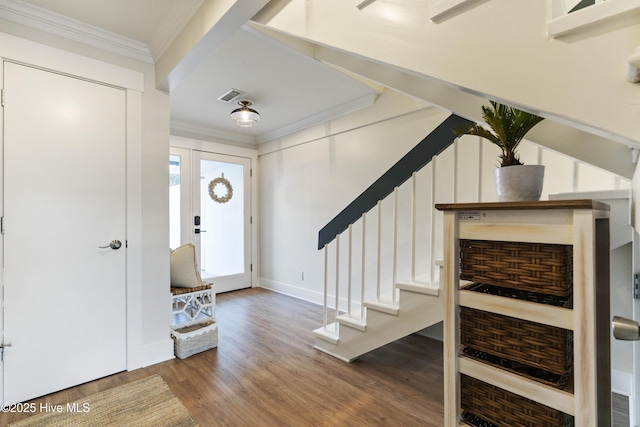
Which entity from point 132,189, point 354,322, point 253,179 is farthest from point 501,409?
point 253,179

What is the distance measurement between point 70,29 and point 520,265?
2858 mm

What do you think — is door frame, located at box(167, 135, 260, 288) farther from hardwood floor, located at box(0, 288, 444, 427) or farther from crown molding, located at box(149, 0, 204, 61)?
crown molding, located at box(149, 0, 204, 61)

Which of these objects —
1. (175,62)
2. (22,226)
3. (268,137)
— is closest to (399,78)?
(175,62)

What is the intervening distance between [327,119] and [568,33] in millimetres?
3087

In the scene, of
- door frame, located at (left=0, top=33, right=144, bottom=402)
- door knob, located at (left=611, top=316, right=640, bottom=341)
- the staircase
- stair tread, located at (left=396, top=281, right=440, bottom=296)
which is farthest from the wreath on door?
door knob, located at (left=611, top=316, right=640, bottom=341)

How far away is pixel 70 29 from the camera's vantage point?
1905 millimetres

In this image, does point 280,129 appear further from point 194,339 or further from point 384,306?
point 384,306

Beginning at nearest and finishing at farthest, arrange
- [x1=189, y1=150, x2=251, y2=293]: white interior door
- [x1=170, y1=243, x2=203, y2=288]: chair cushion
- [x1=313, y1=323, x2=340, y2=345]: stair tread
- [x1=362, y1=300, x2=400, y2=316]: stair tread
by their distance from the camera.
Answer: [x1=362, y1=300, x2=400, y2=316]: stair tread → [x1=313, y1=323, x2=340, y2=345]: stair tread → [x1=170, y1=243, x2=203, y2=288]: chair cushion → [x1=189, y1=150, x2=251, y2=293]: white interior door

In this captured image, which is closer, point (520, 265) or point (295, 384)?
point (520, 265)

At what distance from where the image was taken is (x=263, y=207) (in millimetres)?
4637

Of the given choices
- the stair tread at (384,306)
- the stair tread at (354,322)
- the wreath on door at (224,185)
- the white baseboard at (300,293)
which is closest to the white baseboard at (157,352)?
the stair tread at (354,322)

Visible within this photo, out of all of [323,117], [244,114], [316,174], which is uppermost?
[323,117]

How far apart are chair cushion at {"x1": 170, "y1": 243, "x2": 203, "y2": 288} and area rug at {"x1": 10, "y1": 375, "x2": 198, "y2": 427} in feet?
2.92

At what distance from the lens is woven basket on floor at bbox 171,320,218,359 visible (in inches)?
91.4
